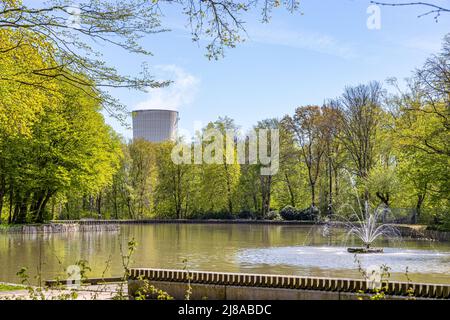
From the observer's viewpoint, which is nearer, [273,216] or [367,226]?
[367,226]

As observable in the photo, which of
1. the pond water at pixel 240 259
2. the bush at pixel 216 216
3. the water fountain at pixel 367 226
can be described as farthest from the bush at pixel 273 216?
the pond water at pixel 240 259

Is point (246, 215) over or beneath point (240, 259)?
beneath

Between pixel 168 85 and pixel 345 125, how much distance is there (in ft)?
137

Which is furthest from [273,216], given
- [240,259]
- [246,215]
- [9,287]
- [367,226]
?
[9,287]

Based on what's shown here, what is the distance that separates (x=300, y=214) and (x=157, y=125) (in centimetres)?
10790

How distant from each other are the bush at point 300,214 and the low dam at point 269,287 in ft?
145

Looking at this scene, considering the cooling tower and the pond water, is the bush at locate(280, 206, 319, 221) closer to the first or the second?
the pond water

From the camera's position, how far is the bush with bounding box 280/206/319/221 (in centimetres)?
5509

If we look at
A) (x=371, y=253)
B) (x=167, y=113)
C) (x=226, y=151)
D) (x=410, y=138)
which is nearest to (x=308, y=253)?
(x=371, y=253)

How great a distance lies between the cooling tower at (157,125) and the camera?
158000 millimetres

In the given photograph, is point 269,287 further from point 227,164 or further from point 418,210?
point 227,164

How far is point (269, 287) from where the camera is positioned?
35.9ft

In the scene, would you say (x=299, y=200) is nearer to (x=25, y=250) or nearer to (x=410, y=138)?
(x=410, y=138)

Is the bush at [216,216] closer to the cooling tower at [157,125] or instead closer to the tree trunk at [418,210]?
the tree trunk at [418,210]
